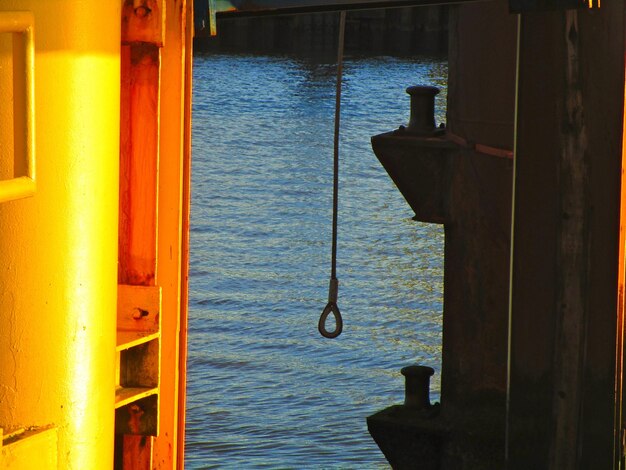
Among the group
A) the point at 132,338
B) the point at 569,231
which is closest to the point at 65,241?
the point at 132,338

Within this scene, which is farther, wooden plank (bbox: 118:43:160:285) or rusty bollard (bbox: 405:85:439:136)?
rusty bollard (bbox: 405:85:439:136)

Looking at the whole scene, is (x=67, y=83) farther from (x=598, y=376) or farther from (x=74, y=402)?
(x=598, y=376)

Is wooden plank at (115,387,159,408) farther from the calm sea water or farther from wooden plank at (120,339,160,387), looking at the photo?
the calm sea water

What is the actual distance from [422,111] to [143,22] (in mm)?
3672

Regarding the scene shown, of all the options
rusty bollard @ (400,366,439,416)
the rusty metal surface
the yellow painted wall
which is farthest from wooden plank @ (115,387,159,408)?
rusty bollard @ (400,366,439,416)

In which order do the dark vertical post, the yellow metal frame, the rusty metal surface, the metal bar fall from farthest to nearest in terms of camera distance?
the rusty metal surface → the dark vertical post → the metal bar → the yellow metal frame

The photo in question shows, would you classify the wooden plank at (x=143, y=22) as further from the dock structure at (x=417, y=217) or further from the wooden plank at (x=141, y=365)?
the wooden plank at (x=141, y=365)

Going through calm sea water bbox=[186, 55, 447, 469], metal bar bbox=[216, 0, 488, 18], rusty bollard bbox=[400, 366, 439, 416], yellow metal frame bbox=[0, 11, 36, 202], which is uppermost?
metal bar bbox=[216, 0, 488, 18]

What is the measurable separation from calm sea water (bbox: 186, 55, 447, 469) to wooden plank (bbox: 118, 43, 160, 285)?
5.96 metres

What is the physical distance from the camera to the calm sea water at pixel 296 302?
9023mm

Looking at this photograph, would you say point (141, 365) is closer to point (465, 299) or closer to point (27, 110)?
point (27, 110)

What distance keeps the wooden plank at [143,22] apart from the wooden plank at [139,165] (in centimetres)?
3

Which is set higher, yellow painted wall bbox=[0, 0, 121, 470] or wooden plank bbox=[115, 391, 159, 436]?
yellow painted wall bbox=[0, 0, 121, 470]

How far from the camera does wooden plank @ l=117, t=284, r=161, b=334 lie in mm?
2373
